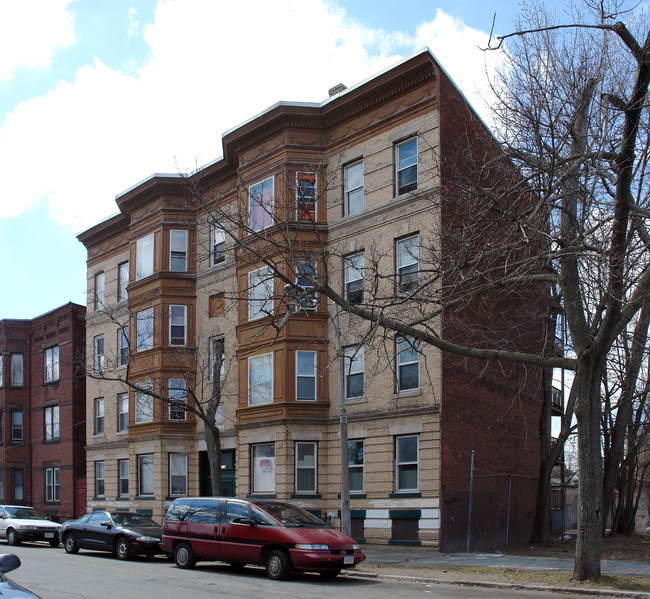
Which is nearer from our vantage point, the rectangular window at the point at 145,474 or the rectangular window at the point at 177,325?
the rectangular window at the point at 177,325

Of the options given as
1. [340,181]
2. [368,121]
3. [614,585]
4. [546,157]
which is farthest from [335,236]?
[614,585]

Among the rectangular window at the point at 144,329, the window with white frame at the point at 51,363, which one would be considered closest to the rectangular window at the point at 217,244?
the rectangular window at the point at 144,329

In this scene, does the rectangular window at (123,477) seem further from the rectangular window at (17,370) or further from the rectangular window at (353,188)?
the rectangular window at (353,188)

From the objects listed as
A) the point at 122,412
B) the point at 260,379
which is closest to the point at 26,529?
the point at 260,379

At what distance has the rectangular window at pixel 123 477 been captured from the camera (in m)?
32.8

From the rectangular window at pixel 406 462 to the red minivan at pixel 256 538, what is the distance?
6260 mm

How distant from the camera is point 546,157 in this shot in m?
15.1

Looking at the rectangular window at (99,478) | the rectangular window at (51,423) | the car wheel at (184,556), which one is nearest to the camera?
the car wheel at (184,556)

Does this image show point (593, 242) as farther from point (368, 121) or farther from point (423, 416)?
point (368, 121)

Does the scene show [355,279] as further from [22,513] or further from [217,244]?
[22,513]

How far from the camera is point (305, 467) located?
24609 mm

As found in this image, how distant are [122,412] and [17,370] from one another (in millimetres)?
11497

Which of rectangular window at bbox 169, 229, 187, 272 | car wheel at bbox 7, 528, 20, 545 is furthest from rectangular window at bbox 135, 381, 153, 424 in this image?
car wheel at bbox 7, 528, 20, 545

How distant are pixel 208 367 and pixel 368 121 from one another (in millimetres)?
10162
